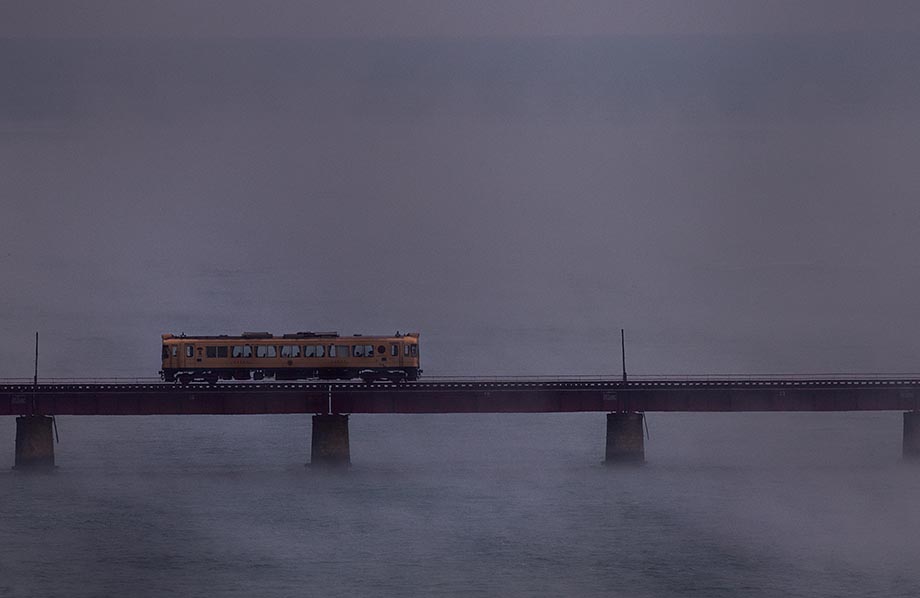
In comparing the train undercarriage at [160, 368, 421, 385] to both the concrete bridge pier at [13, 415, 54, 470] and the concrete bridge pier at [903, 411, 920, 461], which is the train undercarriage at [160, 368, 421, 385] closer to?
the concrete bridge pier at [13, 415, 54, 470]

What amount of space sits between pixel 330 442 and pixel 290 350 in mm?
9849

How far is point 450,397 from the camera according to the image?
149 m

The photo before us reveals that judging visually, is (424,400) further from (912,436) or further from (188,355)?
(912,436)

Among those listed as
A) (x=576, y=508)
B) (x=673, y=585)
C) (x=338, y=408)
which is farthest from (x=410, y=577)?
(x=338, y=408)

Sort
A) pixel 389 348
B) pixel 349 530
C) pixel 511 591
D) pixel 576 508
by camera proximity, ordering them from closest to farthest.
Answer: pixel 511 591, pixel 349 530, pixel 576 508, pixel 389 348

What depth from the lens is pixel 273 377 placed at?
5901 inches

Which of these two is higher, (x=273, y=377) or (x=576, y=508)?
(x=273, y=377)

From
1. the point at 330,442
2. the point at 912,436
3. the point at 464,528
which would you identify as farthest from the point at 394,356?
the point at 912,436

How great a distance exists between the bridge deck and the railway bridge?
0.08m

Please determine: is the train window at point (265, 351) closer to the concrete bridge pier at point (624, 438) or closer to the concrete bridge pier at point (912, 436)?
the concrete bridge pier at point (624, 438)

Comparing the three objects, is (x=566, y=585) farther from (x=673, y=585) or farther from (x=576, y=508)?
(x=576, y=508)

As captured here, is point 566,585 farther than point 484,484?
No

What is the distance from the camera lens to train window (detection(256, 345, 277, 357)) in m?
148

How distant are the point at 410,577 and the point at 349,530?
15748 millimetres
